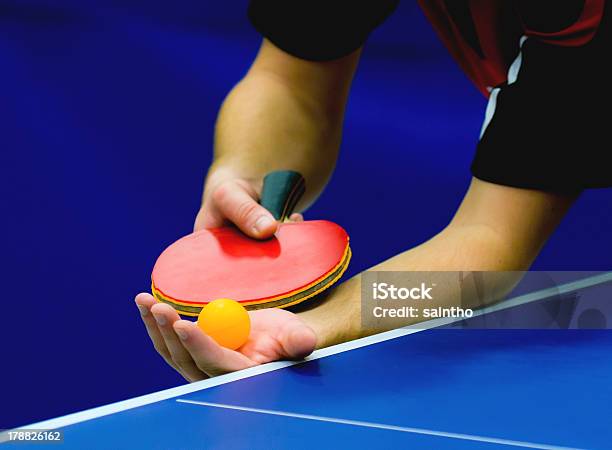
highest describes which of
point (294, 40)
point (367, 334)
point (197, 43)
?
point (197, 43)

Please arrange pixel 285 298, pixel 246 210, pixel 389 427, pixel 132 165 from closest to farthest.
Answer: pixel 389 427, pixel 285 298, pixel 246 210, pixel 132 165

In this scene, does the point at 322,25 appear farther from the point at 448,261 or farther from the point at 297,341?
the point at 297,341

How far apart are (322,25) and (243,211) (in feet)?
1.56

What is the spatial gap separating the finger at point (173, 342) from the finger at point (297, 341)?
0.31 feet

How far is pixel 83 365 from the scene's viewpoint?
2.24m

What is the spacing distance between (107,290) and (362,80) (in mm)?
927

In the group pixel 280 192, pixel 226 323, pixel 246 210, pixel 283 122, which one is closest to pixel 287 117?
pixel 283 122

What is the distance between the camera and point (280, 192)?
1.29 m

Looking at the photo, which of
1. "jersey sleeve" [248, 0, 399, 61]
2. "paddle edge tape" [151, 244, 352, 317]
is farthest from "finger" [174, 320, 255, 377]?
"jersey sleeve" [248, 0, 399, 61]

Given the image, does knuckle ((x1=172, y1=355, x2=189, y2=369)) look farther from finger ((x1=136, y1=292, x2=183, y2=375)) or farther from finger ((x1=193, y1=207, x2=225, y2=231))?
finger ((x1=193, y1=207, x2=225, y2=231))

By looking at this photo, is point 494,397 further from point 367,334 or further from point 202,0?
point 202,0

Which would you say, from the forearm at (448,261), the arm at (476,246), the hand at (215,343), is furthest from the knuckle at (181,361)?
the forearm at (448,261)

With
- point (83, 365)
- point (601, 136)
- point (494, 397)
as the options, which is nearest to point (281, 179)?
point (601, 136)

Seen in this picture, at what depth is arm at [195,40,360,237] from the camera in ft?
4.71
